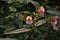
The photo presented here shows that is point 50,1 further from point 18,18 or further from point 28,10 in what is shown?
point 18,18

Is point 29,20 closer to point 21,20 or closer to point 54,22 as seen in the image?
point 21,20

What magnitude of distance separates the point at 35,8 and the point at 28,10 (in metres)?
0.06

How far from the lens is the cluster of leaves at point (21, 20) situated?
1366 mm

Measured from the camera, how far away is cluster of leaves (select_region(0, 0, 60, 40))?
4.48 ft

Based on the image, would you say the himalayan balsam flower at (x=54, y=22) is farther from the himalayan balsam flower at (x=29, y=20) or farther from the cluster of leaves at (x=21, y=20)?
the himalayan balsam flower at (x=29, y=20)

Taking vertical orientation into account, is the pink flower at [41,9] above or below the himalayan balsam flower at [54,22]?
above

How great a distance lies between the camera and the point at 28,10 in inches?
61.2

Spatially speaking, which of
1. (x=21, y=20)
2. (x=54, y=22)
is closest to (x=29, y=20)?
(x=21, y=20)

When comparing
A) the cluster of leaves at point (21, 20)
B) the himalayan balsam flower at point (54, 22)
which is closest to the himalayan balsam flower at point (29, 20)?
the cluster of leaves at point (21, 20)

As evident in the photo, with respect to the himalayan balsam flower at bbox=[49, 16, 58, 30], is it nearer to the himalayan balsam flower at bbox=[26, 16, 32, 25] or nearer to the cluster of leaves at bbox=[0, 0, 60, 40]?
the cluster of leaves at bbox=[0, 0, 60, 40]

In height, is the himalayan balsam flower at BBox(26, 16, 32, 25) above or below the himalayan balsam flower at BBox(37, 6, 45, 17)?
below

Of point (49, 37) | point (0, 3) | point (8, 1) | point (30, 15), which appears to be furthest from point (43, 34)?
point (0, 3)

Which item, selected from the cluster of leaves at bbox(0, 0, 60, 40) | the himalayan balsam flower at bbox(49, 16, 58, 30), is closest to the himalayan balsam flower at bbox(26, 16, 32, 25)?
the cluster of leaves at bbox(0, 0, 60, 40)

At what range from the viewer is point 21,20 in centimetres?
142
